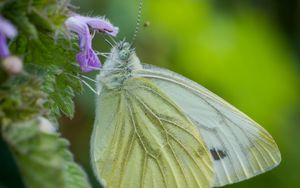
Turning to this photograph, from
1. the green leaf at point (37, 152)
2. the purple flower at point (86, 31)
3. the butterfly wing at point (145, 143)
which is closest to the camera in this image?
the green leaf at point (37, 152)

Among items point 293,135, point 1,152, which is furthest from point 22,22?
point 293,135

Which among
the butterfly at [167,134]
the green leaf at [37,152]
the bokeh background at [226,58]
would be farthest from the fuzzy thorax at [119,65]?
the bokeh background at [226,58]

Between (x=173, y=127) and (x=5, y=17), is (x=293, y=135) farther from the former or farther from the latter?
(x=5, y=17)

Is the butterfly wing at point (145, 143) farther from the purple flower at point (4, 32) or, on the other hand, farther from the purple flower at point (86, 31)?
the purple flower at point (4, 32)

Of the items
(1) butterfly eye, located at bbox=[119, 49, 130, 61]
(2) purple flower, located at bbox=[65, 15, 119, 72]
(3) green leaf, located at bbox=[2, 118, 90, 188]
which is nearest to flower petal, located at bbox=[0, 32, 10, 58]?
(3) green leaf, located at bbox=[2, 118, 90, 188]

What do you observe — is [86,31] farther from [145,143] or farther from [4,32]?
[145,143]

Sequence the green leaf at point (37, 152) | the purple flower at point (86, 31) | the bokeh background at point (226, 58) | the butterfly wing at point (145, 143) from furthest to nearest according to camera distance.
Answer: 1. the bokeh background at point (226, 58)
2. the butterfly wing at point (145, 143)
3. the purple flower at point (86, 31)
4. the green leaf at point (37, 152)

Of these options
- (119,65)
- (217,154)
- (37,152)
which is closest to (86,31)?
(37,152)
